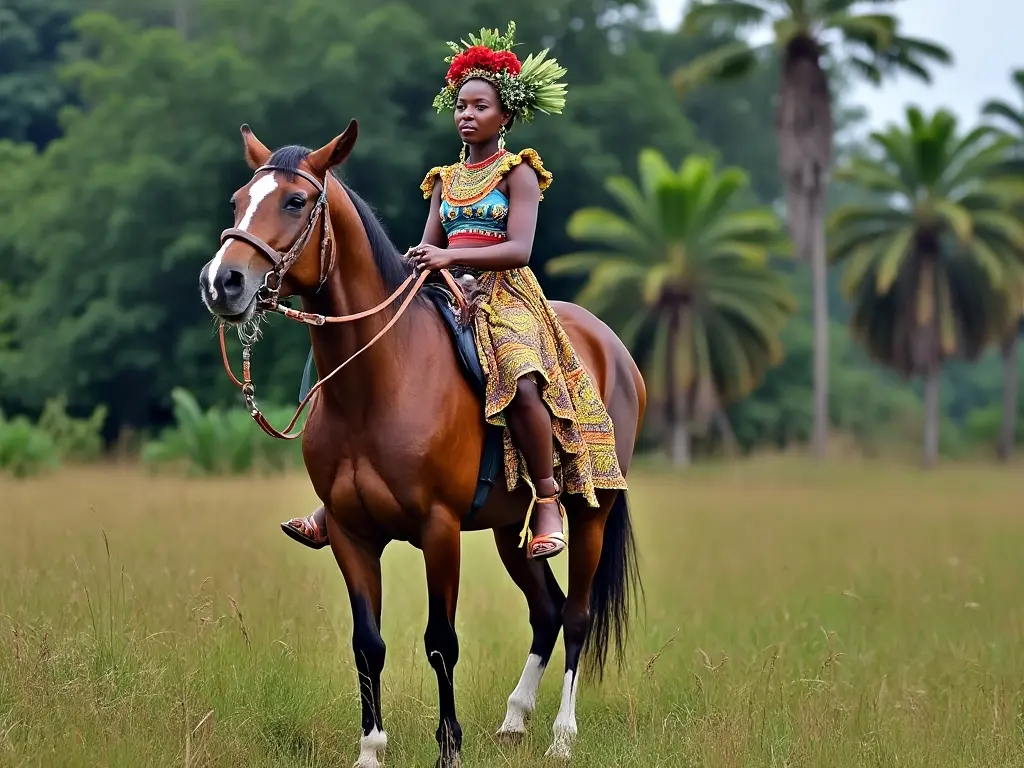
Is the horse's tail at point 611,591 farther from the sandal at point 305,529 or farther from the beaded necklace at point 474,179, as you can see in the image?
the beaded necklace at point 474,179

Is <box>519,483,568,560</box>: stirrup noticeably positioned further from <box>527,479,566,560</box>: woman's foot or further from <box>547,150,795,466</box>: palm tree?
<box>547,150,795,466</box>: palm tree

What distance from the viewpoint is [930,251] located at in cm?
4003

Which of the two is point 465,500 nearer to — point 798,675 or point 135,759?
point 135,759

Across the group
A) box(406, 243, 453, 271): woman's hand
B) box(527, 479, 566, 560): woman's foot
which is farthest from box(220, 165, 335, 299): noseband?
box(527, 479, 566, 560): woman's foot

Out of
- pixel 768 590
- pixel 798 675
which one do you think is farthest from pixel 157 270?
pixel 798 675

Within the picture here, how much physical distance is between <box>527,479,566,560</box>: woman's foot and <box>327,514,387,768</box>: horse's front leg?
69 centimetres

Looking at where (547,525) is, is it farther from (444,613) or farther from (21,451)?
(21,451)

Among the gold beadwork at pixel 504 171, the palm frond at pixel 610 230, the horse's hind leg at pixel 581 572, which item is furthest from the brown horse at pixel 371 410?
the palm frond at pixel 610 230

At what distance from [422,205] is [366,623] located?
114 ft

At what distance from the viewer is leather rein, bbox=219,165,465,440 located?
5031 millimetres

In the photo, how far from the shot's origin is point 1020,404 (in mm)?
52250

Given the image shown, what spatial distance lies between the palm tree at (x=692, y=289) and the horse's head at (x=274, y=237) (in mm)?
30451

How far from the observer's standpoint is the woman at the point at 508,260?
19.4 ft

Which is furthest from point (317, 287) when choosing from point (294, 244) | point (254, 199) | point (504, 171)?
point (504, 171)
